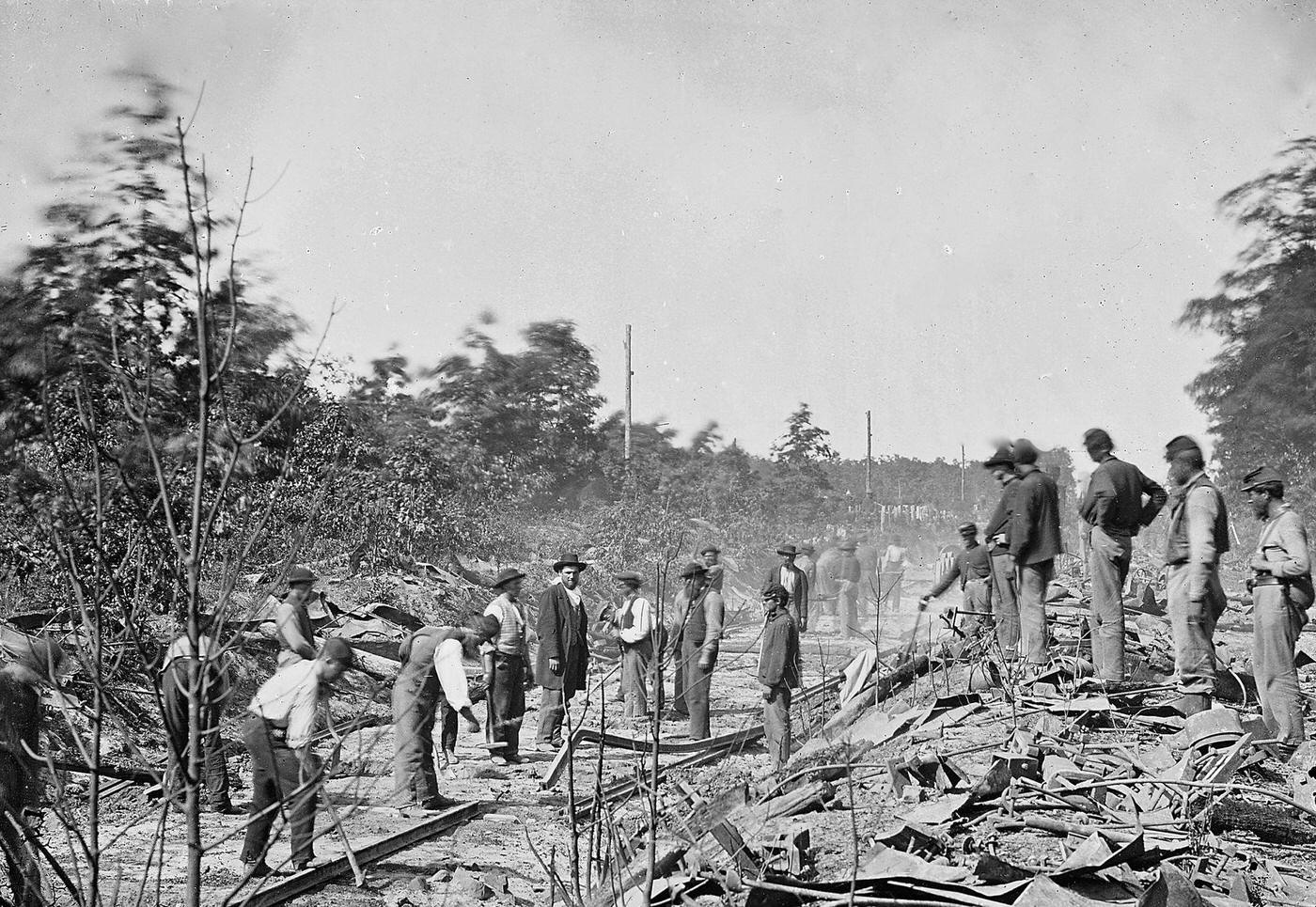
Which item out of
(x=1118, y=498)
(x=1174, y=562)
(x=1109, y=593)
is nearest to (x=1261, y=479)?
(x=1174, y=562)

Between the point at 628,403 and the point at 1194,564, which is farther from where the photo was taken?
the point at 628,403

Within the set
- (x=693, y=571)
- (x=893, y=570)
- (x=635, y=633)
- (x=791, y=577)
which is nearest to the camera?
(x=693, y=571)

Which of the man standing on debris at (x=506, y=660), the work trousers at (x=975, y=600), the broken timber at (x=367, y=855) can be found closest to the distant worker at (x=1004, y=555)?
the work trousers at (x=975, y=600)

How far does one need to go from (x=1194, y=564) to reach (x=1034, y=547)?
146 cm

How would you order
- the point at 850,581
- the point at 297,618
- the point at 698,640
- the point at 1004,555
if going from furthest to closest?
1. the point at 850,581
2. the point at 698,640
3. the point at 1004,555
4. the point at 297,618

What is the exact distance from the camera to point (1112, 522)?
7.44m

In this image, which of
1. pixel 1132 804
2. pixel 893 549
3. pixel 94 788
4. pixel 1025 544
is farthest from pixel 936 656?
pixel 893 549

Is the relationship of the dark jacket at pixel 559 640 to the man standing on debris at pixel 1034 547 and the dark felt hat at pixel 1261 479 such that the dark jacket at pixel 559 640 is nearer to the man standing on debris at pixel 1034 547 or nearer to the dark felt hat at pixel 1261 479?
the man standing on debris at pixel 1034 547

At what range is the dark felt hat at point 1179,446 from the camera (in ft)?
22.9

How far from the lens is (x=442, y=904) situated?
210 inches

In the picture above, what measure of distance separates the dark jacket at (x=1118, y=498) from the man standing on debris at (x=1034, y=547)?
0.54m

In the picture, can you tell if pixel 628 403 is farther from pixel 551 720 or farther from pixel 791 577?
pixel 551 720

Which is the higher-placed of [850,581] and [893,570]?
[893,570]

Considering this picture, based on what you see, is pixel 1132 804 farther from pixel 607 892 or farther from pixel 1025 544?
pixel 1025 544
